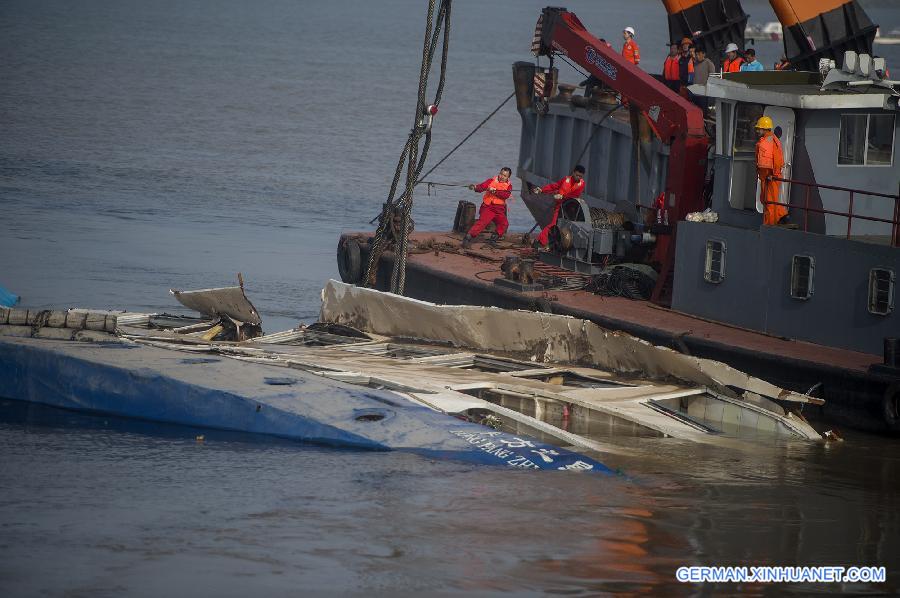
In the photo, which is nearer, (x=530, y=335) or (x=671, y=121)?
(x=530, y=335)

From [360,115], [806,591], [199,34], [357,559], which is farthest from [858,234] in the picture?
[199,34]

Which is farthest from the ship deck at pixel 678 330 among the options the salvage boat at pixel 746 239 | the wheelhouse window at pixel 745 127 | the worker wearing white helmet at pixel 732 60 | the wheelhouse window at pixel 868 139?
the worker wearing white helmet at pixel 732 60

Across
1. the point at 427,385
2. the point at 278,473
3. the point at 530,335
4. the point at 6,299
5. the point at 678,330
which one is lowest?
the point at 278,473

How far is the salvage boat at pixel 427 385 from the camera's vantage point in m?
13.6

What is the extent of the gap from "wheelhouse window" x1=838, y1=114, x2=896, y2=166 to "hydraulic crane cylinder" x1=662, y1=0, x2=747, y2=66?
305 inches

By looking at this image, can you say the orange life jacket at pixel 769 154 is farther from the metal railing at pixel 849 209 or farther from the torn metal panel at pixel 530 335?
the torn metal panel at pixel 530 335

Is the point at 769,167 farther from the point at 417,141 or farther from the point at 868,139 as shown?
the point at 417,141

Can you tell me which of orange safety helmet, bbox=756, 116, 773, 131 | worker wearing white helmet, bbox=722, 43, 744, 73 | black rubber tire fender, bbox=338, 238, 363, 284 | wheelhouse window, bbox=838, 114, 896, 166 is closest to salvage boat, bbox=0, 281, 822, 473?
orange safety helmet, bbox=756, 116, 773, 131

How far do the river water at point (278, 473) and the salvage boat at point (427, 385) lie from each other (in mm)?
273

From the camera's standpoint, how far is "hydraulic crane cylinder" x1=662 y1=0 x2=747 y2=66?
23.7m

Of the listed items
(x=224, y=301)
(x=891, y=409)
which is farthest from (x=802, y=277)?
(x=224, y=301)

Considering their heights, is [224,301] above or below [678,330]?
below

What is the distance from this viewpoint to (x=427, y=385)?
1479 centimetres

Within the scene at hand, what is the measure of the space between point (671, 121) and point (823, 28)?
128 inches
